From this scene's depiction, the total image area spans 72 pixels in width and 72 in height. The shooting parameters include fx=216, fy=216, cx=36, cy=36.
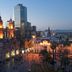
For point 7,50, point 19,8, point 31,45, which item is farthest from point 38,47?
point 19,8

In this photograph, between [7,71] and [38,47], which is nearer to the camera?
[7,71]

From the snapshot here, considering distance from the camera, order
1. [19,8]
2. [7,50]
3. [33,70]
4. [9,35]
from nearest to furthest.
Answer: [33,70] → [7,50] → [9,35] → [19,8]

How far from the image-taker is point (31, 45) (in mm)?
39406

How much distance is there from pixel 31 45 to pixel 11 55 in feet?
38.3

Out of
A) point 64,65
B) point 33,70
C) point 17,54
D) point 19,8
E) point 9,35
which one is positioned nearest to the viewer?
point 33,70

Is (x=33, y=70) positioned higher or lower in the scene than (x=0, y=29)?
lower

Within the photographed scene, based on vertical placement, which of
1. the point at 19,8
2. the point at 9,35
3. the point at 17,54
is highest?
the point at 19,8

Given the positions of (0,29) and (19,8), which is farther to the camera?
(19,8)

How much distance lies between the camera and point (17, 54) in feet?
98.7

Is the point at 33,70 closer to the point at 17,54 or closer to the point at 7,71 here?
the point at 7,71

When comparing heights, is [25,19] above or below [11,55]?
above

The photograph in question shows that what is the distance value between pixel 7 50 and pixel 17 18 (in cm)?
5338

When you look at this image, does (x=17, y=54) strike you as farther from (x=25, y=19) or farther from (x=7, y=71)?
(x=25, y=19)

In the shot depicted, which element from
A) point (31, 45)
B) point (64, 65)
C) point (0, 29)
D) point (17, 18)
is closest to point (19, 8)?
point (17, 18)
